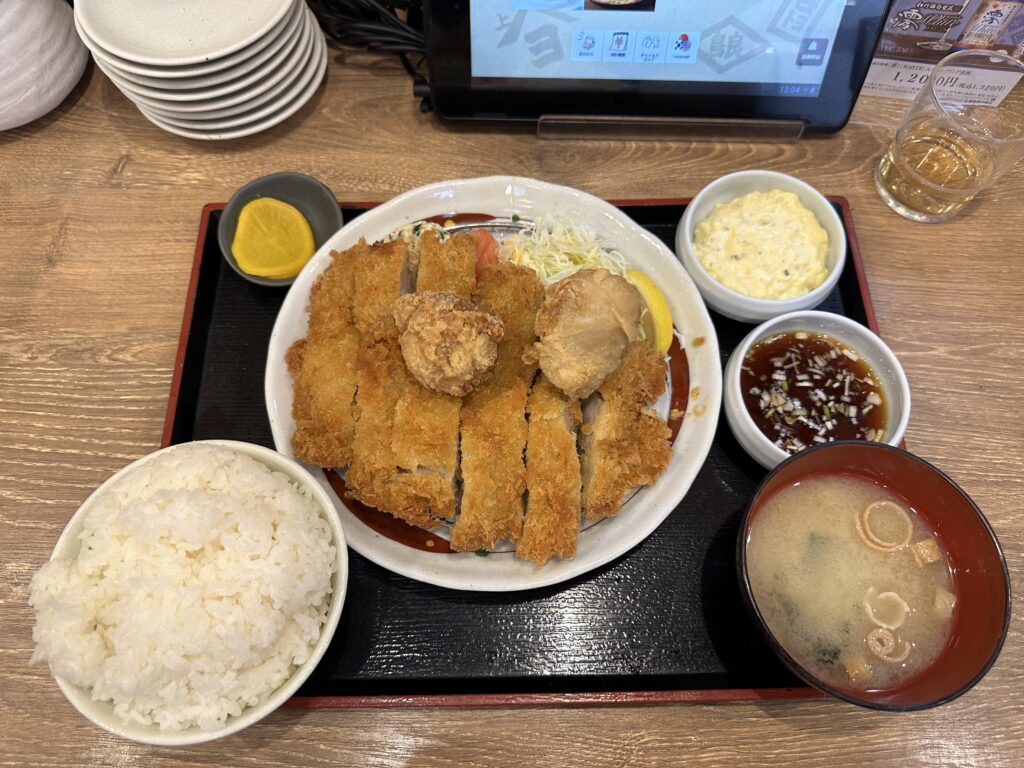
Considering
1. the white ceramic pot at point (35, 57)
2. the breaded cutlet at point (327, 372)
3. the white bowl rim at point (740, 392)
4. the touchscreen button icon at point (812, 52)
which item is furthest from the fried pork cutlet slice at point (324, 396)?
the touchscreen button icon at point (812, 52)

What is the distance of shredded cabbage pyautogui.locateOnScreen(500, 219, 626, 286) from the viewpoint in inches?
83.0

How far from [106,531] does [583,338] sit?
124 cm

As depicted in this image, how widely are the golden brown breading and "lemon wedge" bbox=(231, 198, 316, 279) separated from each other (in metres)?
→ 0.75

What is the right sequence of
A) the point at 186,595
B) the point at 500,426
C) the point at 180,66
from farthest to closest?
1. the point at 180,66
2. the point at 500,426
3. the point at 186,595

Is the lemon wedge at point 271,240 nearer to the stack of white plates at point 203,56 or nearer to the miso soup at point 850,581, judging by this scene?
the stack of white plates at point 203,56

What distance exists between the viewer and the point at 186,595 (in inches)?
56.9

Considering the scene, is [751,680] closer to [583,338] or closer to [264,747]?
[583,338]

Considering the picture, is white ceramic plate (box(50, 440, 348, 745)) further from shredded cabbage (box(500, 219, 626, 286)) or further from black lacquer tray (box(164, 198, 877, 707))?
shredded cabbage (box(500, 219, 626, 286))

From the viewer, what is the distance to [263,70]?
7.42 ft

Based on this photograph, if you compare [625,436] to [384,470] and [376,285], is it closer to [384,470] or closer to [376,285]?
[384,470]

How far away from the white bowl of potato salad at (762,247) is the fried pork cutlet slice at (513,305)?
0.51m

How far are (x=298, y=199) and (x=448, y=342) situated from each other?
0.87 meters

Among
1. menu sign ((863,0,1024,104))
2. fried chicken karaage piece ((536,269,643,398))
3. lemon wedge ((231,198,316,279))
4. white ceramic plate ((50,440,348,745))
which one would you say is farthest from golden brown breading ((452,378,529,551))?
menu sign ((863,0,1024,104))

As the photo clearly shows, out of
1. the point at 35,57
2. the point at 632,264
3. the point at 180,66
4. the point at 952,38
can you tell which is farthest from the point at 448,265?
the point at 952,38
